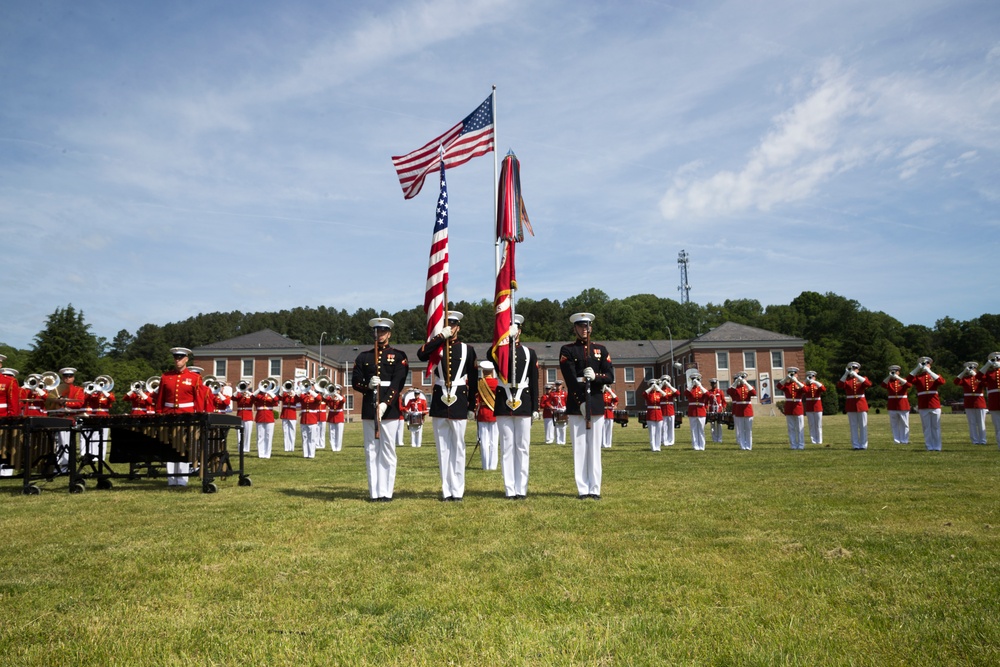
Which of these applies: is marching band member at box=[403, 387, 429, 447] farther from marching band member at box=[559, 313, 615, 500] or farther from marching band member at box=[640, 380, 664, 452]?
marching band member at box=[559, 313, 615, 500]

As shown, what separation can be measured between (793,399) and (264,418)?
53.2 ft

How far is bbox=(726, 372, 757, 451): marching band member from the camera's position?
859 inches

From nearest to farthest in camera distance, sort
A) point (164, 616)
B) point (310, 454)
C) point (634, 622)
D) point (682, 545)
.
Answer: point (634, 622) < point (164, 616) < point (682, 545) < point (310, 454)

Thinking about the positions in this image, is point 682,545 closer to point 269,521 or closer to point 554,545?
point 554,545

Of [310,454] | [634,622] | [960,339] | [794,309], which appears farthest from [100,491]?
[794,309]

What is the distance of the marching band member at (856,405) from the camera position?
1952 cm

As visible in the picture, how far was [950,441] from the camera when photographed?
70.7ft

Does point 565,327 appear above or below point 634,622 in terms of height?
above

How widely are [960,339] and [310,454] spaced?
10516 centimetres

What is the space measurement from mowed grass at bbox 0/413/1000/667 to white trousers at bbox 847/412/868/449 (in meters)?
10.4

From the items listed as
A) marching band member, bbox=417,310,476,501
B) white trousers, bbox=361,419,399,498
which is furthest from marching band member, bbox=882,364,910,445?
white trousers, bbox=361,419,399,498

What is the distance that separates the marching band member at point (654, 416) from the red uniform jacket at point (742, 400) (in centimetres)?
228

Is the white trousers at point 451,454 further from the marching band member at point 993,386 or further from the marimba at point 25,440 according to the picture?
the marching band member at point 993,386

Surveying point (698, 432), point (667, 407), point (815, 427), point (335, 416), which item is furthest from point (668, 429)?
point (335, 416)
